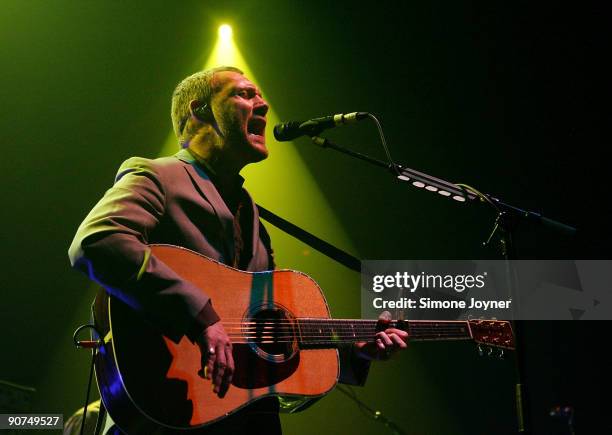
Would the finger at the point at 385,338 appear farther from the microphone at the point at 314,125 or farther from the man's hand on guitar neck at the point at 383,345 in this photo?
the microphone at the point at 314,125

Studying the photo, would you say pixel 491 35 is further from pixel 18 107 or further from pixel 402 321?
pixel 18 107

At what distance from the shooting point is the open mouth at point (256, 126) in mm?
2938

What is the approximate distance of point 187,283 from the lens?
212 centimetres

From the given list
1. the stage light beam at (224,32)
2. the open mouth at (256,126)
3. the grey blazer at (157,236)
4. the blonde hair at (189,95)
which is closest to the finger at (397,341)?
the grey blazer at (157,236)

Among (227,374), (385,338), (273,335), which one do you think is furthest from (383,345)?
(227,374)

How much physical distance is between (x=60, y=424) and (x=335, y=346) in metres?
1.77

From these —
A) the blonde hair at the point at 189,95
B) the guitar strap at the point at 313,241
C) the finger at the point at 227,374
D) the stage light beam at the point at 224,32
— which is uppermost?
the stage light beam at the point at 224,32

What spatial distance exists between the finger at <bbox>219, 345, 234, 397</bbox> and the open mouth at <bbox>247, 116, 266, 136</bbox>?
4.08ft

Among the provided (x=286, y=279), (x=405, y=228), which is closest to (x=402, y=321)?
(x=286, y=279)

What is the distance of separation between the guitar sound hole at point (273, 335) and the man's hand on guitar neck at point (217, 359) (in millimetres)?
228

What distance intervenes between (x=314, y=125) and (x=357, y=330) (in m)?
1.00

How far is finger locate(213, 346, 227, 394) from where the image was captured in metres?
1.99

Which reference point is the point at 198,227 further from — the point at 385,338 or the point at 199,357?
the point at 385,338

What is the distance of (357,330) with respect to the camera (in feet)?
8.98
